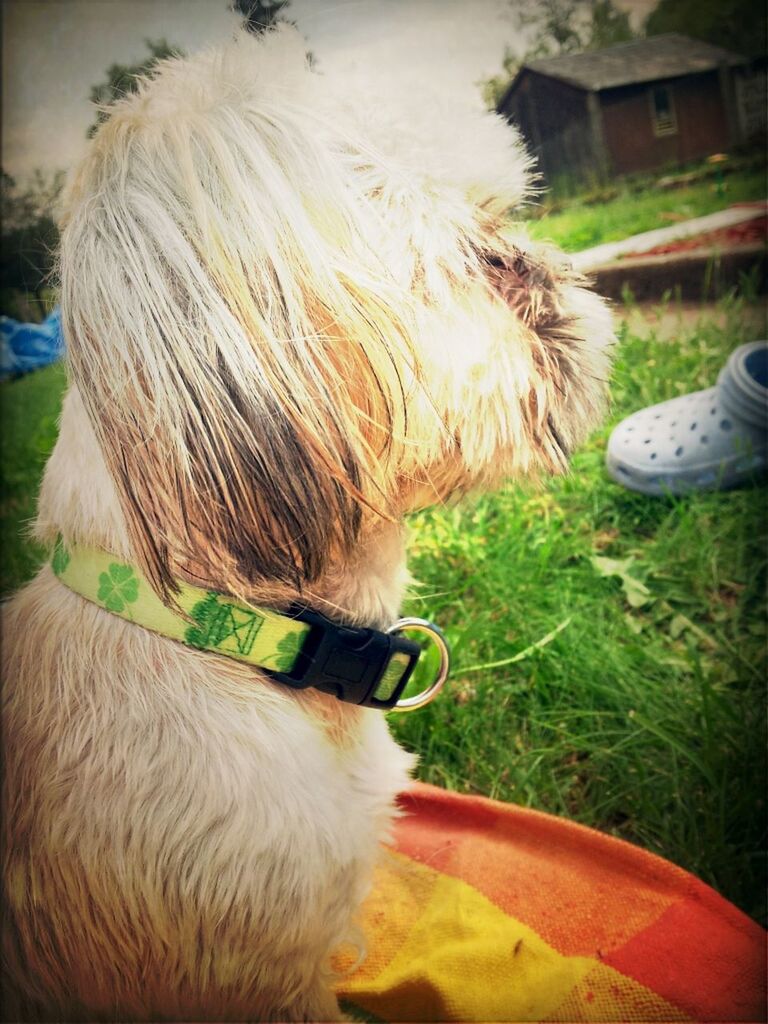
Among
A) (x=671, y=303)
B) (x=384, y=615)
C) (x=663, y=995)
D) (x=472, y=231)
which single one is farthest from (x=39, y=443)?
(x=663, y=995)

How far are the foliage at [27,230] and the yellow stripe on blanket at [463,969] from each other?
1157 millimetres

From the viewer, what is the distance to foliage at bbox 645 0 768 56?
0.94 meters

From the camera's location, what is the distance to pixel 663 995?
106cm

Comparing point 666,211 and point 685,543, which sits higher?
point 666,211

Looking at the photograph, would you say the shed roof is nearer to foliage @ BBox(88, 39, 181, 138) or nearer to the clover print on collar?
foliage @ BBox(88, 39, 181, 138)

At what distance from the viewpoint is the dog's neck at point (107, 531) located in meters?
0.83

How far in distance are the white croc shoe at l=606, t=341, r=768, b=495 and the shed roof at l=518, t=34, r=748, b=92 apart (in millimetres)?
413

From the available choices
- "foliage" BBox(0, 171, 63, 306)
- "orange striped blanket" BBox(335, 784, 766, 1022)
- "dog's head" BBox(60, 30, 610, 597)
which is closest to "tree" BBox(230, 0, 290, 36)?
"dog's head" BBox(60, 30, 610, 597)

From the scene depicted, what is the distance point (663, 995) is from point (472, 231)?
1179 mm

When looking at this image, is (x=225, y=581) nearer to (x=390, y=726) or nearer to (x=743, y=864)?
(x=390, y=726)

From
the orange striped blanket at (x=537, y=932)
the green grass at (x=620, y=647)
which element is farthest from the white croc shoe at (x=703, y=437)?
the orange striped blanket at (x=537, y=932)

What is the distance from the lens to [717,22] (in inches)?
37.4

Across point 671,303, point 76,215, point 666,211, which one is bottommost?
point 671,303

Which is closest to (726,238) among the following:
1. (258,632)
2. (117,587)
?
(258,632)
